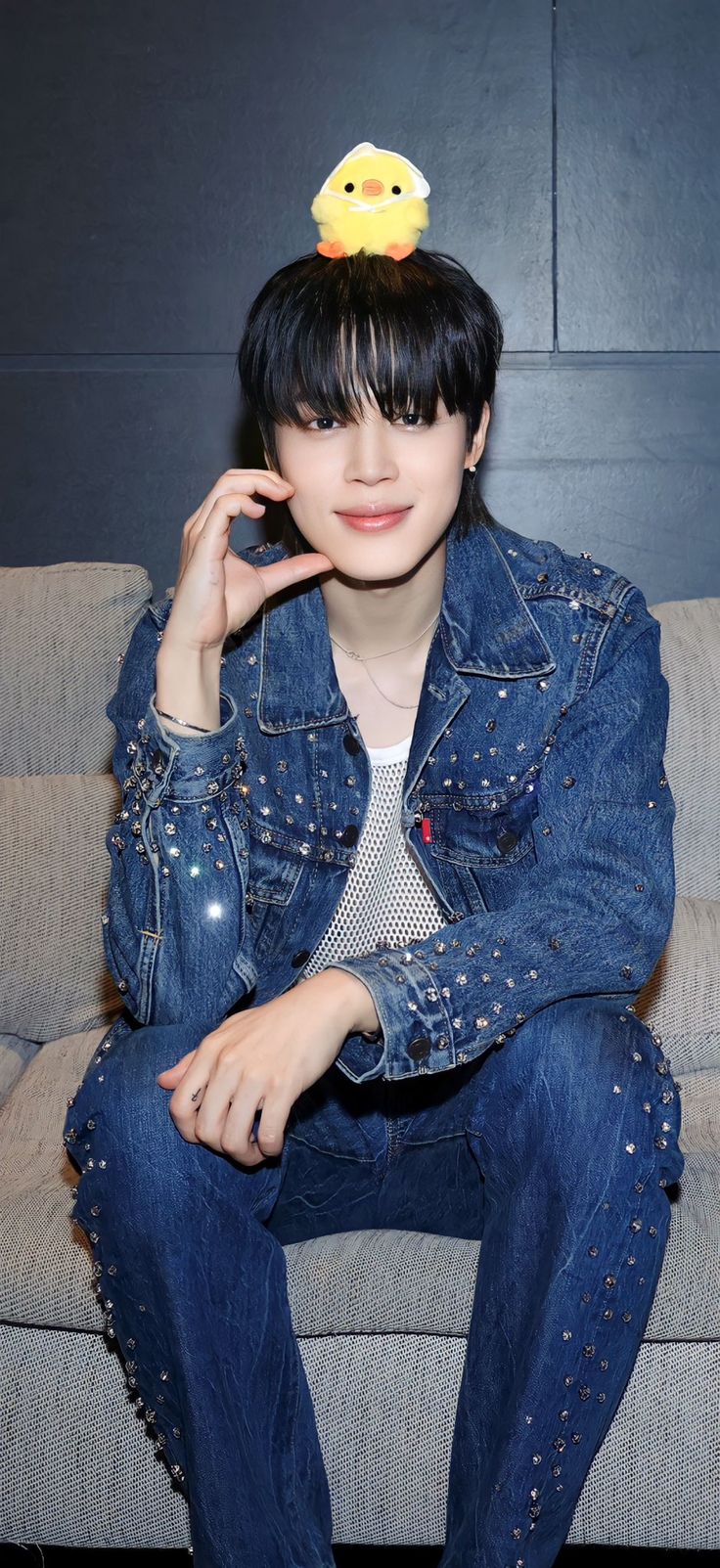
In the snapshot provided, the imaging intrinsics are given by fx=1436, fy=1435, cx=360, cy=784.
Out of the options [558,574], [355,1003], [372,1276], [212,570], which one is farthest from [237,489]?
[372,1276]

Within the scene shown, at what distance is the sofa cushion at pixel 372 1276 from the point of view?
122 centimetres

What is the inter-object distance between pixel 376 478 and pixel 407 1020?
48cm

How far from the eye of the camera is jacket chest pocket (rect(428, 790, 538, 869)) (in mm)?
1351

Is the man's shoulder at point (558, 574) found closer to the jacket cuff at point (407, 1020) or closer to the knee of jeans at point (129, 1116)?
the jacket cuff at point (407, 1020)

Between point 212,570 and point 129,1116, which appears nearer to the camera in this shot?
point 129,1116

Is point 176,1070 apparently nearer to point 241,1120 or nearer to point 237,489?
point 241,1120

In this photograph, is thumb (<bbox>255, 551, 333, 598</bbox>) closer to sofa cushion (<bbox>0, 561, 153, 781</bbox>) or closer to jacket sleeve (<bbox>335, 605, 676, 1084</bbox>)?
jacket sleeve (<bbox>335, 605, 676, 1084</bbox>)

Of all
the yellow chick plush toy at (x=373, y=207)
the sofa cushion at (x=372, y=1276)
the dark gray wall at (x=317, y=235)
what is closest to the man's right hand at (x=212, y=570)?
the yellow chick plush toy at (x=373, y=207)

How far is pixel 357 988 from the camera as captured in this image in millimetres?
1139

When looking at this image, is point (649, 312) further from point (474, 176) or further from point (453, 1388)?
point (453, 1388)

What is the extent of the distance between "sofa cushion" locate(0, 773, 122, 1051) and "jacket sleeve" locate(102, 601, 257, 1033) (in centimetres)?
53

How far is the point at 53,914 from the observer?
1774 millimetres

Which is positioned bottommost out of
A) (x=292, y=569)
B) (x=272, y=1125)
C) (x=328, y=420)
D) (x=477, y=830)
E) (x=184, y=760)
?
Answer: (x=272, y=1125)

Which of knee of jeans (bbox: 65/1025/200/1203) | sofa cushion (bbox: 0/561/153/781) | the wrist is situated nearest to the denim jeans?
knee of jeans (bbox: 65/1025/200/1203)
